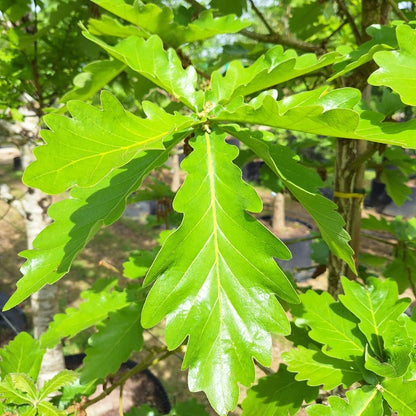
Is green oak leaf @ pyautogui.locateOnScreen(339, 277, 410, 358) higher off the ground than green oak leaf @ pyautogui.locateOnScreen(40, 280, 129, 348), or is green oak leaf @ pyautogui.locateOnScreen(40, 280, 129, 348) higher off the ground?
green oak leaf @ pyautogui.locateOnScreen(339, 277, 410, 358)

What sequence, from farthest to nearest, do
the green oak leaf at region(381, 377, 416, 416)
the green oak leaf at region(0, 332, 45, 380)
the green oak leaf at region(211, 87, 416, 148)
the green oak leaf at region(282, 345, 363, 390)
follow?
the green oak leaf at region(0, 332, 45, 380), the green oak leaf at region(282, 345, 363, 390), the green oak leaf at region(381, 377, 416, 416), the green oak leaf at region(211, 87, 416, 148)

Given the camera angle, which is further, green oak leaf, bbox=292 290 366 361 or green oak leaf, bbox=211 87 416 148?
green oak leaf, bbox=292 290 366 361

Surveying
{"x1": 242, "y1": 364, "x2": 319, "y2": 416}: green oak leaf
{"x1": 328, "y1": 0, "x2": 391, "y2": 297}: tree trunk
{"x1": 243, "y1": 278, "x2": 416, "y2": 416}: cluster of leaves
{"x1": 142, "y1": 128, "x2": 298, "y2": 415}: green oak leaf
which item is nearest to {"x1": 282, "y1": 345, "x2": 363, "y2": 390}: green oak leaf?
{"x1": 243, "y1": 278, "x2": 416, "y2": 416}: cluster of leaves

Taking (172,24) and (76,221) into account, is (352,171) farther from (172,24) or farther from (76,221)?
Answer: (76,221)

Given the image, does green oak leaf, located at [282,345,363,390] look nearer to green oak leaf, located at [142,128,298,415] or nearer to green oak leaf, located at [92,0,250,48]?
green oak leaf, located at [142,128,298,415]

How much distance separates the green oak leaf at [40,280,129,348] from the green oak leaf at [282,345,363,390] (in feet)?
1.98

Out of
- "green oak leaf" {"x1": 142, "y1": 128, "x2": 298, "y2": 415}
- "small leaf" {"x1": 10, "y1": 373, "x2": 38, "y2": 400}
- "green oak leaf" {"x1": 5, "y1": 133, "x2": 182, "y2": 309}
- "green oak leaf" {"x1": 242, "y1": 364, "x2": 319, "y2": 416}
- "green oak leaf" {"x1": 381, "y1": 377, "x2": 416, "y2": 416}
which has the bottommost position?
"green oak leaf" {"x1": 242, "y1": 364, "x2": 319, "y2": 416}

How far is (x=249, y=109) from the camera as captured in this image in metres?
0.67

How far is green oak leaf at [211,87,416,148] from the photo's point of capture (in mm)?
596

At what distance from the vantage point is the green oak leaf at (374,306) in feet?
3.12

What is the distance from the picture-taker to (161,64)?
84 cm

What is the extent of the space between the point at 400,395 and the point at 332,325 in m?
0.22

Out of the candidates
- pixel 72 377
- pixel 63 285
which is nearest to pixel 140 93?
pixel 72 377

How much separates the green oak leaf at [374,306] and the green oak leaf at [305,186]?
0.24 metres
